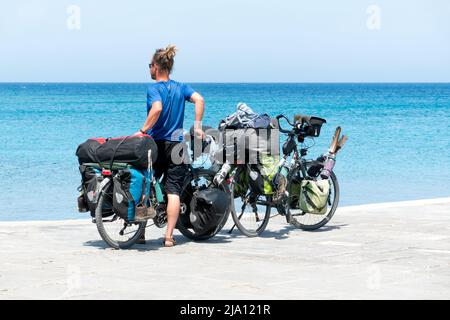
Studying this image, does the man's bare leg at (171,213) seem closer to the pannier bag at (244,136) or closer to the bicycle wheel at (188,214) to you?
the bicycle wheel at (188,214)

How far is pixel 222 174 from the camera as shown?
9.55m

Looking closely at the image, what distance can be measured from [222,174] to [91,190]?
1343mm

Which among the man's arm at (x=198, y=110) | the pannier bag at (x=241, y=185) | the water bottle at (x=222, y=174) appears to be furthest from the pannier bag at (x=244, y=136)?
the man's arm at (x=198, y=110)

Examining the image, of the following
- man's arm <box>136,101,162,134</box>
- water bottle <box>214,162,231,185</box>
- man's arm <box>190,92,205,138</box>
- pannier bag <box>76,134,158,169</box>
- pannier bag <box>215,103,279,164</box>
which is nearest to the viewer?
pannier bag <box>76,134,158,169</box>

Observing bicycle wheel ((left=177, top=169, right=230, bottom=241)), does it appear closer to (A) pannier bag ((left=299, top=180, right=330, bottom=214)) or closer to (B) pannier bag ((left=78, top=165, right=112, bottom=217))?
(B) pannier bag ((left=78, top=165, right=112, bottom=217))

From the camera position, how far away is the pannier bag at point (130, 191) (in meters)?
8.77

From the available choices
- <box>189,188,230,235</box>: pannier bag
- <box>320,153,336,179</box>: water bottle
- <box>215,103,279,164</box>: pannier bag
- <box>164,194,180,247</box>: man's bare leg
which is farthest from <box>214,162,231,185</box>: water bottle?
<box>320,153,336,179</box>: water bottle

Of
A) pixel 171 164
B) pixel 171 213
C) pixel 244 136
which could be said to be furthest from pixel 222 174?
pixel 171 213

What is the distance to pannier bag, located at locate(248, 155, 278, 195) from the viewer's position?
9.79 m

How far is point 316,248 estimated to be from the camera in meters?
9.02

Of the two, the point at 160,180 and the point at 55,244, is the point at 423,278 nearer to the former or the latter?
the point at 160,180

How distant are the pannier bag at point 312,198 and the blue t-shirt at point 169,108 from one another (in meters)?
1.80

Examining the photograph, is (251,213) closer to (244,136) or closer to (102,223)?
(244,136)

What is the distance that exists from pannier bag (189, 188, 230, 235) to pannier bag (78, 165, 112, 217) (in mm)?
847
